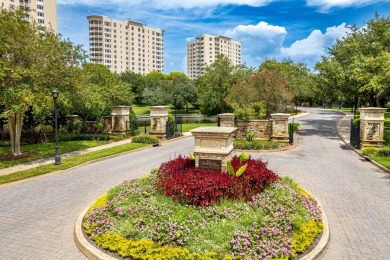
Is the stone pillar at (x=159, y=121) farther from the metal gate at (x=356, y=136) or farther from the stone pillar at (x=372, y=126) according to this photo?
the stone pillar at (x=372, y=126)

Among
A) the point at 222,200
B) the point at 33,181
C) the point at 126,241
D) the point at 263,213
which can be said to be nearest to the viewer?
the point at 126,241

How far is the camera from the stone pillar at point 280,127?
63.6 ft

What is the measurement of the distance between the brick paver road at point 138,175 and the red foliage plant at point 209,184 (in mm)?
2201

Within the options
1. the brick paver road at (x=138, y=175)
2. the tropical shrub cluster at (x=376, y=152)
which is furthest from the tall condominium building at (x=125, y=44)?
the tropical shrub cluster at (x=376, y=152)

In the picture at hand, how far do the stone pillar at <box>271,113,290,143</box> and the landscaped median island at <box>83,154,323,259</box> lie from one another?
10769 mm

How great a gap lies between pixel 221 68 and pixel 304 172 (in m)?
25.5

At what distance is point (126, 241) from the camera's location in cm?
602

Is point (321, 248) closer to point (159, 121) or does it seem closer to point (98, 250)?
point (98, 250)

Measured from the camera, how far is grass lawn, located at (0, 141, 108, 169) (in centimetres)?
1442

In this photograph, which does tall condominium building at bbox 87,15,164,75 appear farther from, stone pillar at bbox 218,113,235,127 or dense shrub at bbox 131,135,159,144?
stone pillar at bbox 218,113,235,127

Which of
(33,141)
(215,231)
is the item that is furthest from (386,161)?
(33,141)

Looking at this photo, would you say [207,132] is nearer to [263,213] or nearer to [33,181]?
[263,213]

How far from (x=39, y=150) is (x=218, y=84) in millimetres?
23426

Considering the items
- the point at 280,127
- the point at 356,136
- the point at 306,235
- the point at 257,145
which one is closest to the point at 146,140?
the point at 257,145
